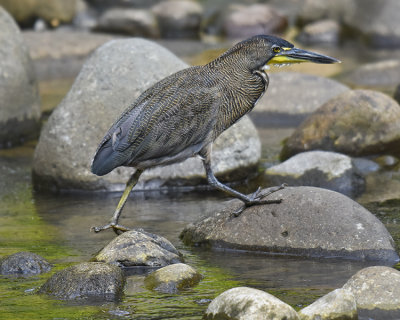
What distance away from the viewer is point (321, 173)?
888cm

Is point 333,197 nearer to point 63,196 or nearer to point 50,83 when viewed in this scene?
point 63,196

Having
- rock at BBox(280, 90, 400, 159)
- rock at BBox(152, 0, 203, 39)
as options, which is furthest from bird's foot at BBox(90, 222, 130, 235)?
rock at BBox(152, 0, 203, 39)

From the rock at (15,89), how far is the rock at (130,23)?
30.4ft

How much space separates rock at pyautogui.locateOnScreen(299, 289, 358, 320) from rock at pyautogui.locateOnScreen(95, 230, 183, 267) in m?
1.56

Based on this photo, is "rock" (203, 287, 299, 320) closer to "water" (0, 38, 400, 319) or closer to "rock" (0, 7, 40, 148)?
"water" (0, 38, 400, 319)

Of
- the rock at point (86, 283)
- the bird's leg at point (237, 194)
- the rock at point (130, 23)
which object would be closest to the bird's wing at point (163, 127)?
the bird's leg at point (237, 194)

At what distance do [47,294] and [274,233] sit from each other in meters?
1.93

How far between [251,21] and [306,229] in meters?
15.7

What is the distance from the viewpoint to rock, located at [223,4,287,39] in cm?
2170

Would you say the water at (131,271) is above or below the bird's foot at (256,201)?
below

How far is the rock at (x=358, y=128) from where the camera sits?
10125 millimetres

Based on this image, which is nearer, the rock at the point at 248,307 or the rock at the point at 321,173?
the rock at the point at 248,307

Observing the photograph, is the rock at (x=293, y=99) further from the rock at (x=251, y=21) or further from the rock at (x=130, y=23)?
the rock at (x=251, y=21)

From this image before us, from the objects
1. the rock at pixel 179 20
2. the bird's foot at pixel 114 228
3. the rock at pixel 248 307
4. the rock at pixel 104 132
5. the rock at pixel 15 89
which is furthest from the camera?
the rock at pixel 179 20
